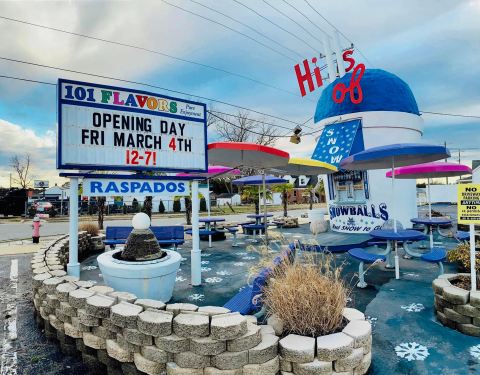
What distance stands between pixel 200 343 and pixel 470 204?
3855 mm

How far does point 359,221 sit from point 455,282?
736 centimetres

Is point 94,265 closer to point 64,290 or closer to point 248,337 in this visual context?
point 64,290

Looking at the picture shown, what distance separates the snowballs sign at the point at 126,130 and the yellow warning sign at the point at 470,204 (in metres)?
4.24

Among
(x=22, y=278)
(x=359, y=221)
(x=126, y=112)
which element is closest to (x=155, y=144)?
(x=126, y=112)

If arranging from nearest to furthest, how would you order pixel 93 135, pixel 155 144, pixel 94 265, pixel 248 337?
pixel 248 337 < pixel 93 135 < pixel 155 144 < pixel 94 265

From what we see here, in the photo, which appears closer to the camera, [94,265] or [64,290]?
[64,290]

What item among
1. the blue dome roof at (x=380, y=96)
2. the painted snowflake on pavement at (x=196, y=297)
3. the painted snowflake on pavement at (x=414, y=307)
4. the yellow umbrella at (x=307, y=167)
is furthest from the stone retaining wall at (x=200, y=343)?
the blue dome roof at (x=380, y=96)

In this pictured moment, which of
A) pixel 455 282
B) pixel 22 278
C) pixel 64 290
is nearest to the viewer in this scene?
pixel 64 290

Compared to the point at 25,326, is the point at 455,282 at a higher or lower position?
higher

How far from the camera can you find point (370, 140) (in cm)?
1171

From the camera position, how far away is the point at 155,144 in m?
5.85

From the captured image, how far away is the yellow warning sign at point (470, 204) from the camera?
4207 millimetres

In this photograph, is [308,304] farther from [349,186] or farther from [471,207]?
[349,186]

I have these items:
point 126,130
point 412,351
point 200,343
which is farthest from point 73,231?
point 412,351
